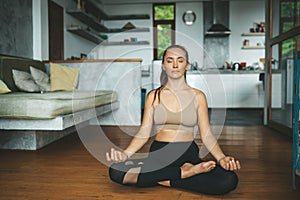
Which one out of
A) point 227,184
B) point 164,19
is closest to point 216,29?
point 164,19

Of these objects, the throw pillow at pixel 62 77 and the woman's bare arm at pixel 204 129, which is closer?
the woman's bare arm at pixel 204 129

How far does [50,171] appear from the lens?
2021 millimetres

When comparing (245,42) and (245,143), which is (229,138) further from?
(245,42)

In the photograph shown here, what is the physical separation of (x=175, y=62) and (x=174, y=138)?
360 mm

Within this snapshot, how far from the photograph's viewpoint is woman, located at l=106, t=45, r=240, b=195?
1.53 meters

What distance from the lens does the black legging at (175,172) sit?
1.53 metres

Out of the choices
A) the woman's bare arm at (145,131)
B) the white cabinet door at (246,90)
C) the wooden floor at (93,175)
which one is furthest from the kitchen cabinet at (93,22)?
the woman's bare arm at (145,131)

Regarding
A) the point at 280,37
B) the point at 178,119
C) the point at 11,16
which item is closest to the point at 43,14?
the point at 11,16

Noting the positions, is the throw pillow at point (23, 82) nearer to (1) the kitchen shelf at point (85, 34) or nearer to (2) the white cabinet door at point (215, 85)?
(1) the kitchen shelf at point (85, 34)

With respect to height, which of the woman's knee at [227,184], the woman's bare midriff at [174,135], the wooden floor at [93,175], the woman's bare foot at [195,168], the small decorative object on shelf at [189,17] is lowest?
the wooden floor at [93,175]

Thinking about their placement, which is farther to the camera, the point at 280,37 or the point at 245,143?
the point at 280,37

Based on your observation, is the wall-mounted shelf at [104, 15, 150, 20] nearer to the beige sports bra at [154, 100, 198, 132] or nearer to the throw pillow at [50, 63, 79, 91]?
the throw pillow at [50, 63, 79, 91]

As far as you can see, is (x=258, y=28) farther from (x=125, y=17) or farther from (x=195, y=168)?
(x=195, y=168)

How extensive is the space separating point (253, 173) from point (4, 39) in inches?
123
